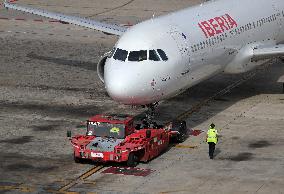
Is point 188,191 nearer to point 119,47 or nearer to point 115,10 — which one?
point 119,47

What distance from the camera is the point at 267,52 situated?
49781 mm

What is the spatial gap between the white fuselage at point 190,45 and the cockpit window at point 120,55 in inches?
3.0

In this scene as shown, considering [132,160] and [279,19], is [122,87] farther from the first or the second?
[279,19]

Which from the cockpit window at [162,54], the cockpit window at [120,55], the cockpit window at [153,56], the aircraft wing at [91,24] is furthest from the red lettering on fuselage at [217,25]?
the aircraft wing at [91,24]

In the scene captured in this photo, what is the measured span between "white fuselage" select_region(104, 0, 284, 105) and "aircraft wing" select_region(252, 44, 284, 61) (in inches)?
17.4

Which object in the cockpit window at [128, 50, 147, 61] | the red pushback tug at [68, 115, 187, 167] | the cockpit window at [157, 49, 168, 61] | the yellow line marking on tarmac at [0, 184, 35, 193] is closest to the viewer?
the yellow line marking on tarmac at [0, 184, 35, 193]

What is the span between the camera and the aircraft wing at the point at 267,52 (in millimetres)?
49688

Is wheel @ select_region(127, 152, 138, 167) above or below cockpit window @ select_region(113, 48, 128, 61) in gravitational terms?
below

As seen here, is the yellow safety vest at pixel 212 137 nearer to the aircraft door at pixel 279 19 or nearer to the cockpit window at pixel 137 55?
the cockpit window at pixel 137 55

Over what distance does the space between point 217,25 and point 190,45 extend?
13.7 ft

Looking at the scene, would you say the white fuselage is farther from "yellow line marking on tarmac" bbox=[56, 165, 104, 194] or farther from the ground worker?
"yellow line marking on tarmac" bbox=[56, 165, 104, 194]

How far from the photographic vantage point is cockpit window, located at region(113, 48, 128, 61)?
137 feet

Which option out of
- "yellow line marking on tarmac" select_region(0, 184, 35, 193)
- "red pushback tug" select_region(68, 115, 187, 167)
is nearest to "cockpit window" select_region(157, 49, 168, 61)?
"red pushback tug" select_region(68, 115, 187, 167)

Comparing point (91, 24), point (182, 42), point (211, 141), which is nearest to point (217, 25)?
point (182, 42)
